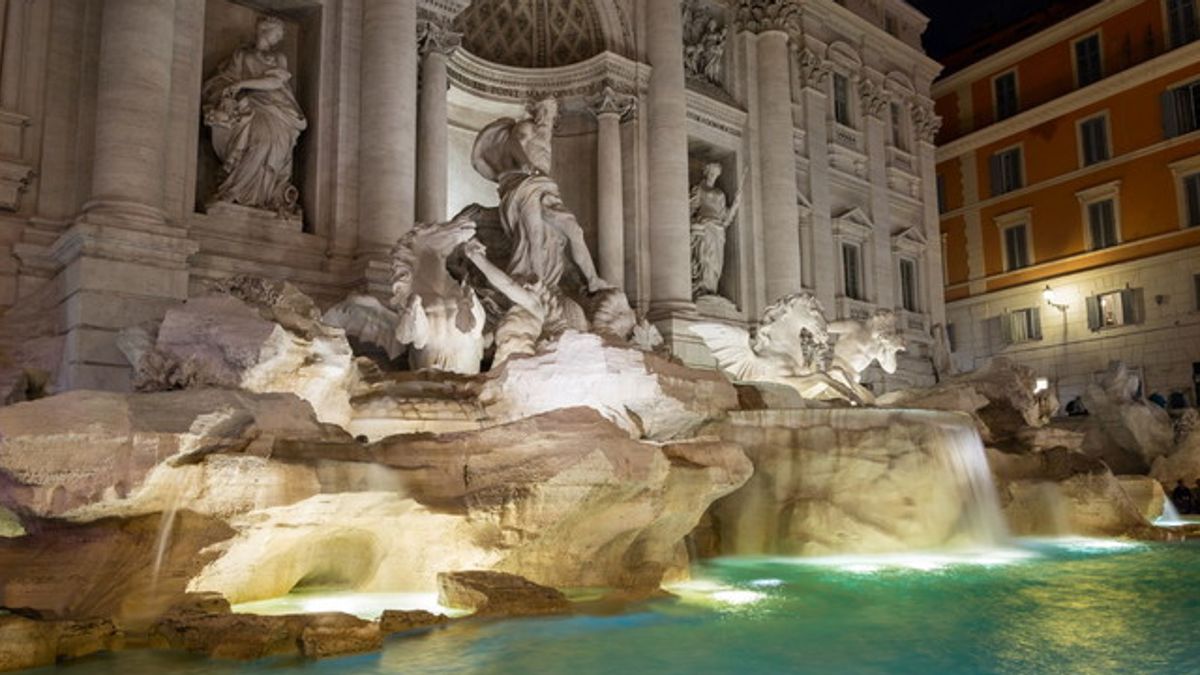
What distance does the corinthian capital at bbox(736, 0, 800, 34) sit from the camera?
19516 millimetres

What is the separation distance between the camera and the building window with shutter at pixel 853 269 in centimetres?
2200

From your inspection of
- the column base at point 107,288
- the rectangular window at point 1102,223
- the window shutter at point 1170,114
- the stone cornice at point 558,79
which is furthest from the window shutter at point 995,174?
the column base at point 107,288

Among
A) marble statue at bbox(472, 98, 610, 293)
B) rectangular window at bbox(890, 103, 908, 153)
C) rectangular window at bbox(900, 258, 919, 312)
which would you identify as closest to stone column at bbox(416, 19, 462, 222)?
marble statue at bbox(472, 98, 610, 293)

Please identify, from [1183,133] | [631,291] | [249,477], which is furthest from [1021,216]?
[249,477]

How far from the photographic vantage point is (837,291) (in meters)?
21.1

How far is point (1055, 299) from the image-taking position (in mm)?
26656

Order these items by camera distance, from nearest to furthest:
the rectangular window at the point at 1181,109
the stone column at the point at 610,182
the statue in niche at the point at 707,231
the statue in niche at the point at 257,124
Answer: the statue in niche at the point at 257,124 → the stone column at the point at 610,182 → the statue in niche at the point at 707,231 → the rectangular window at the point at 1181,109

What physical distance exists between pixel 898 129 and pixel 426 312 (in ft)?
61.1

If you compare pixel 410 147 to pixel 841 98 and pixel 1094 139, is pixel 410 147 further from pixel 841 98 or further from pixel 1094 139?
pixel 1094 139

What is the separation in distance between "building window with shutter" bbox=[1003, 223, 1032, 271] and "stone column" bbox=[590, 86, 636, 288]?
16.4m

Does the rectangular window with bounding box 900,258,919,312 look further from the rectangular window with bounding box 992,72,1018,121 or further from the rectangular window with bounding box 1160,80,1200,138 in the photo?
the rectangular window with bounding box 992,72,1018,121

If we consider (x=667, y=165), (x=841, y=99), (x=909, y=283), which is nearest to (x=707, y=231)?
(x=667, y=165)

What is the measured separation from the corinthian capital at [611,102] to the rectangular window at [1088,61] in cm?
1678

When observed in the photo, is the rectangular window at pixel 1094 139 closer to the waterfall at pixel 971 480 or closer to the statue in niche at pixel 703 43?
the statue in niche at pixel 703 43
